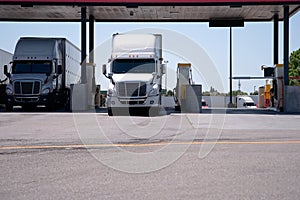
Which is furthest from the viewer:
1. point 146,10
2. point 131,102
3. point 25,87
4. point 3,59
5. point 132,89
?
point 3,59

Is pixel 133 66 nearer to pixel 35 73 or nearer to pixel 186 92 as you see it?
pixel 186 92

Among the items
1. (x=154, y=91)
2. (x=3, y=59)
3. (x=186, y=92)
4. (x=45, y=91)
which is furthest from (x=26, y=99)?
(x=186, y=92)

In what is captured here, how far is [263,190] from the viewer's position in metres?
6.71

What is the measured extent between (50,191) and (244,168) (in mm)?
3383

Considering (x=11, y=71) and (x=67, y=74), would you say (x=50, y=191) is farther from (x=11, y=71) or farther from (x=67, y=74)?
(x=67, y=74)

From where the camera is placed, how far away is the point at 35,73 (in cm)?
2711

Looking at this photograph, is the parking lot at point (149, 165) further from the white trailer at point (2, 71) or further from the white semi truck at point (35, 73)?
the white trailer at point (2, 71)

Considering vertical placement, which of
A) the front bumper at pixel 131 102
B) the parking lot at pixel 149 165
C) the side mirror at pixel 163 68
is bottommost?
the parking lot at pixel 149 165

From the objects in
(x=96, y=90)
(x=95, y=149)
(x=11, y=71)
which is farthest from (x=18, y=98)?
(x=95, y=149)

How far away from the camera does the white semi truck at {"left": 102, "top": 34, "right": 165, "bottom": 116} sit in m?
22.2

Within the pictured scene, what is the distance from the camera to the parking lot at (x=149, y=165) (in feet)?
21.8

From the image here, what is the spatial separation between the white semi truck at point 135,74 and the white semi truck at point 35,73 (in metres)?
5.00

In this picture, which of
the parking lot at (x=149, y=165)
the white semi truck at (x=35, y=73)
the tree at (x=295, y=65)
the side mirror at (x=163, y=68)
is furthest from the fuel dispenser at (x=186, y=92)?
the tree at (x=295, y=65)

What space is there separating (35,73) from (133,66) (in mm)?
6768
